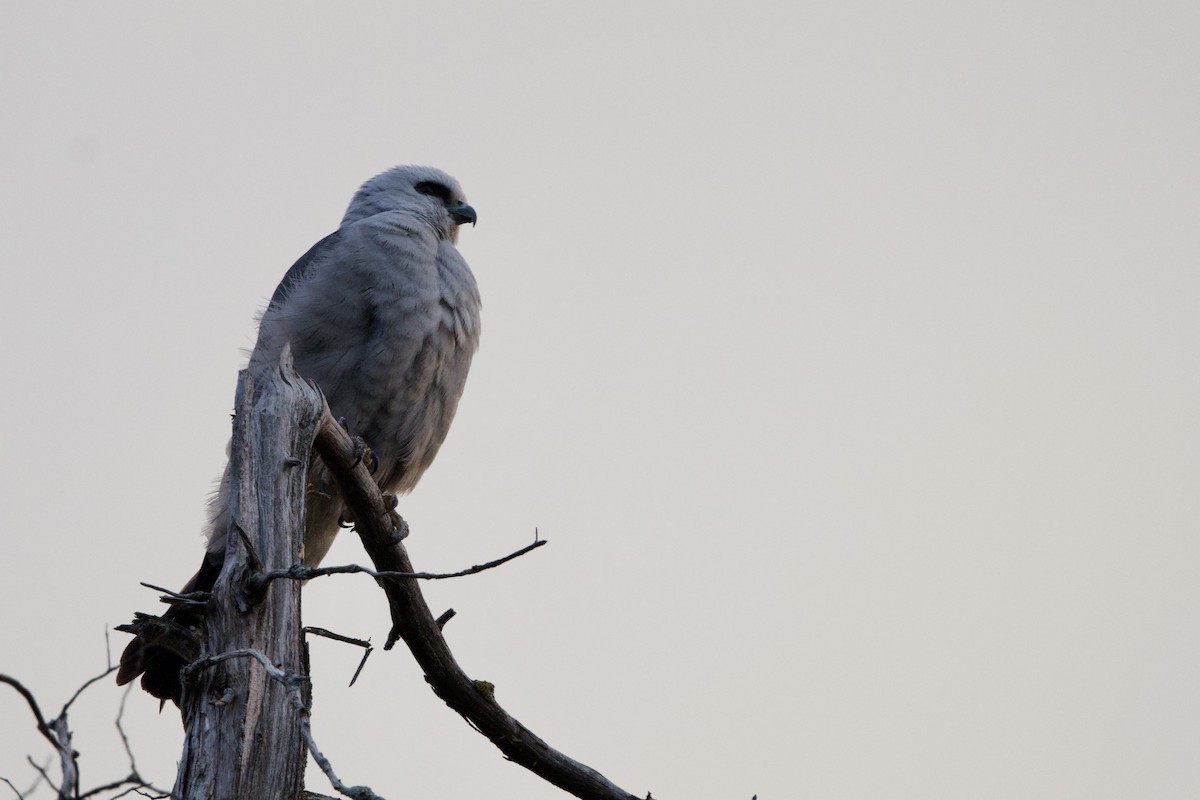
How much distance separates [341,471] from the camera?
379 cm

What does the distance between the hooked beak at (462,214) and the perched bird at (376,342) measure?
0.96m

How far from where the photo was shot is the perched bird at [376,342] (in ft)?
16.3

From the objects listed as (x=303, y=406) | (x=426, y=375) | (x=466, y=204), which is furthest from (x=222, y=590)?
(x=466, y=204)

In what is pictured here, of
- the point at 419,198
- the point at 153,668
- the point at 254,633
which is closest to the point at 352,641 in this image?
the point at 254,633

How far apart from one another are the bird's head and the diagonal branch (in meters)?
2.55

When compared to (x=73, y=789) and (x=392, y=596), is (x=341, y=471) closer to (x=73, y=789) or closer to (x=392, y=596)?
(x=392, y=596)

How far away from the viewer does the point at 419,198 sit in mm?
6340

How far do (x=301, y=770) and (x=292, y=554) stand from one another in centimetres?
56

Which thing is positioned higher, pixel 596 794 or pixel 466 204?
pixel 466 204

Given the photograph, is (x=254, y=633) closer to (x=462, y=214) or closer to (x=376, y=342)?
(x=376, y=342)

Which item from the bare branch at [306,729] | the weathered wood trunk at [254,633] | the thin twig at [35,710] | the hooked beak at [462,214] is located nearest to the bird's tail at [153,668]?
the weathered wood trunk at [254,633]

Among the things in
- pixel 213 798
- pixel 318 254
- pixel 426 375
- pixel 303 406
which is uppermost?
pixel 318 254

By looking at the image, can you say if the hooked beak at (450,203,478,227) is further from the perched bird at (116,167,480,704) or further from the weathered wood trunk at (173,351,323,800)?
the weathered wood trunk at (173,351,323,800)

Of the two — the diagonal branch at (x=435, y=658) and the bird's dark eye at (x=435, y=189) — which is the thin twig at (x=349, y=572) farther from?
the bird's dark eye at (x=435, y=189)
